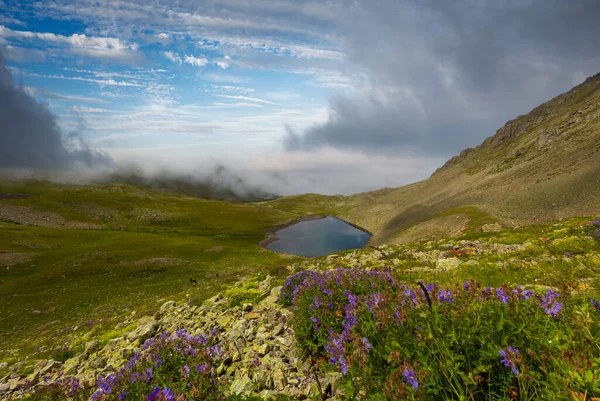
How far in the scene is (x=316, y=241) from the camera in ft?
364

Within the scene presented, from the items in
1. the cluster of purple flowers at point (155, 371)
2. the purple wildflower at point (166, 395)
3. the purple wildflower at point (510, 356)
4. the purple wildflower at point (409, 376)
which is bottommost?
the cluster of purple flowers at point (155, 371)

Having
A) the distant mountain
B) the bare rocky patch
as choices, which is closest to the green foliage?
the distant mountain

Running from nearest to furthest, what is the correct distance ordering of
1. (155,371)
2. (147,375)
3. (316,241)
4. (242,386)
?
(147,375)
(155,371)
(242,386)
(316,241)

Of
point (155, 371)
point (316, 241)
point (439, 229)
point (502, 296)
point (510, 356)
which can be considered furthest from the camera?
point (316, 241)

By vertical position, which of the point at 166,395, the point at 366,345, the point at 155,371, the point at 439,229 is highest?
the point at 366,345

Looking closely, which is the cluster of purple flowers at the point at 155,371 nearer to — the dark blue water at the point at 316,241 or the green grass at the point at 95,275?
the green grass at the point at 95,275

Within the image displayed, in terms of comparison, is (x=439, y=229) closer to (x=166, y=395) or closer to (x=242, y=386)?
(x=242, y=386)

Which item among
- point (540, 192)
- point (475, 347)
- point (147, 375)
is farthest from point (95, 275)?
point (540, 192)

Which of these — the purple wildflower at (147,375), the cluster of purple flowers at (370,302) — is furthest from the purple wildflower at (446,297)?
the purple wildflower at (147,375)

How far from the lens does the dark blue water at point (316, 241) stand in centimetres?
9297

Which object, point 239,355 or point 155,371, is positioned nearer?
point 155,371

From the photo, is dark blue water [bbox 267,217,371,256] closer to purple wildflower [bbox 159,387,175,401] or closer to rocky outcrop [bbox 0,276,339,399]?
rocky outcrop [bbox 0,276,339,399]

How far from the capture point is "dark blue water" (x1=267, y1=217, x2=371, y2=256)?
93.0 meters

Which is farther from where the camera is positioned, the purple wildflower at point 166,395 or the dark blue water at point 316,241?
the dark blue water at point 316,241
